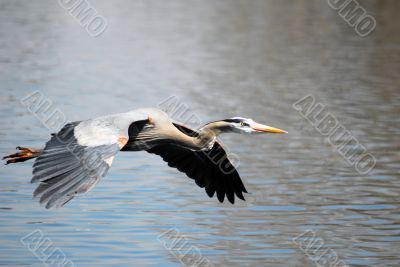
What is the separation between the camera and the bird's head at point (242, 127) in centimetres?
1007

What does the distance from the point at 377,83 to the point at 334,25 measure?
12321 mm

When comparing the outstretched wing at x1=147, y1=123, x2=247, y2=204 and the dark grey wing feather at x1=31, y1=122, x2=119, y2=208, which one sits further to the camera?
the outstretched wing at x1=147, y1=123, x2=247, y2=204

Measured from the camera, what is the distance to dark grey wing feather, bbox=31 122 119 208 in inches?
309

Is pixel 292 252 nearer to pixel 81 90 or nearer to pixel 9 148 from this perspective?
pixel 9 148

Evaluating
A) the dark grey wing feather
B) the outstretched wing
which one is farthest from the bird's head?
the dark grey wing feather

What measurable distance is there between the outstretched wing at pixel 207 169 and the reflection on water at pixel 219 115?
1.46ft

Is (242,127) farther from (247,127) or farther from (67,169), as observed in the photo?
A: (67,169)

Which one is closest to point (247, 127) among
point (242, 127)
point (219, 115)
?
point (242, 127)

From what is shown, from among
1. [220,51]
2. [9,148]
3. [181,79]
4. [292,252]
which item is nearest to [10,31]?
[220,51]

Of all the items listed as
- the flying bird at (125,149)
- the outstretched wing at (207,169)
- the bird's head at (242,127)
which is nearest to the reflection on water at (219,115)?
the outstretched wing at (207,169)

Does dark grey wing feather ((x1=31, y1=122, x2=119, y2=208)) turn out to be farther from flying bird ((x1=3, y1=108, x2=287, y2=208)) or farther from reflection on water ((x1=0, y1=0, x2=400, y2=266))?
reflection on water ((x1=0, y1=0, x2=400, y2=266))

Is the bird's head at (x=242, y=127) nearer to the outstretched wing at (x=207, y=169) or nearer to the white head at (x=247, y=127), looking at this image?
the white head at (x=247, y=127)

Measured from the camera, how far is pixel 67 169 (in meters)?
8.22

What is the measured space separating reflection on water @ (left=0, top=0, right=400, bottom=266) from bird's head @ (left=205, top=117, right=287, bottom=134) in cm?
120
